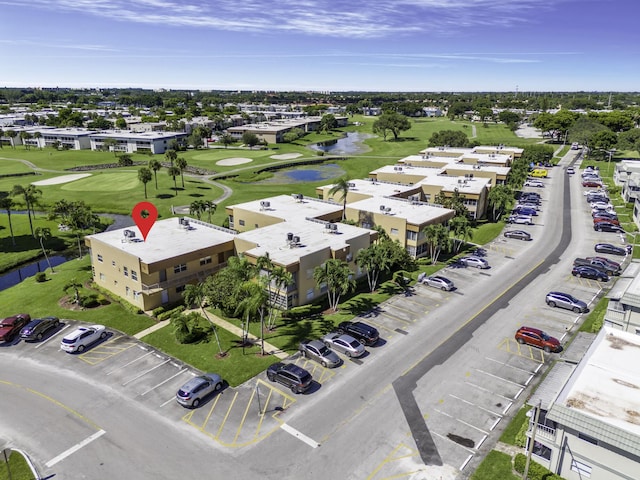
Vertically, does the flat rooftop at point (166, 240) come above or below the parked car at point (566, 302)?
above

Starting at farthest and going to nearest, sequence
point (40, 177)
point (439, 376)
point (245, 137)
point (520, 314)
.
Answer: point (245, 137)
point (40, 177)
point (520, 314)
point (439, 376)

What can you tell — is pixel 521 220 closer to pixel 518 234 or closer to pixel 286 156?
pixel 518 234

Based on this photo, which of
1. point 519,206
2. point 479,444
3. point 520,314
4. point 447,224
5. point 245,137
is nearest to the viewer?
point 479,444

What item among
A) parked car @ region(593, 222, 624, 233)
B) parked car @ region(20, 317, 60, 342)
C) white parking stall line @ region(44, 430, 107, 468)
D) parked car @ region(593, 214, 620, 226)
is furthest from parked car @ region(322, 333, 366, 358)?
parked car @ region(593, 214, 620, 226)

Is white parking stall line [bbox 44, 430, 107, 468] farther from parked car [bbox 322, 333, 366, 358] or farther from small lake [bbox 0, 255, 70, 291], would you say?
small lake [bbox 0, 255, 70, 291]

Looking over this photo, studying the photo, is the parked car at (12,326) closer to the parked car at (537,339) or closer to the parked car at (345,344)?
the parked car at (345,344)

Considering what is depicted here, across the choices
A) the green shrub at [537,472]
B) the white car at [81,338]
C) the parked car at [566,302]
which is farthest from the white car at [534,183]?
the white car at [81,338]

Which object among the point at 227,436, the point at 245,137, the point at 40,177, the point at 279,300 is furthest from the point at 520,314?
the point at 245,137

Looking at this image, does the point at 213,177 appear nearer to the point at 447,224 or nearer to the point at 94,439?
the point at 447,224
